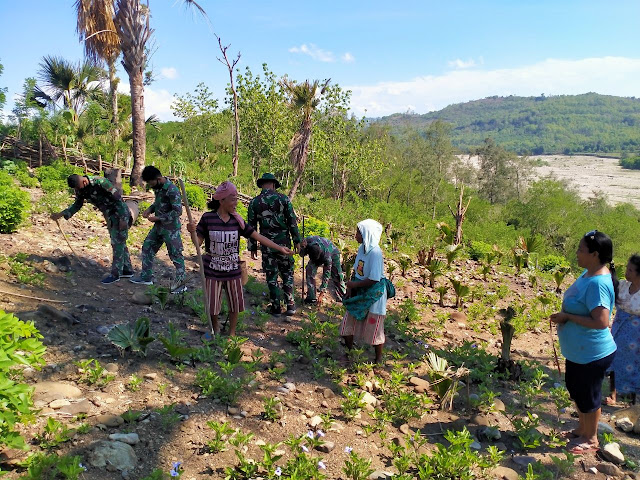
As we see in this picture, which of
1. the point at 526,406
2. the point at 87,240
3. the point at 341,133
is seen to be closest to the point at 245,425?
the point at 526,406

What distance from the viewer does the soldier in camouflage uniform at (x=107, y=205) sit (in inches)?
206

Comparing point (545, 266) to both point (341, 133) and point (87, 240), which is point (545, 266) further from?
point (87, 240)

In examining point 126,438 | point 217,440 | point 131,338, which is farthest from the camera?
point 131,338

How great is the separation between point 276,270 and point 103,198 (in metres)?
2.26

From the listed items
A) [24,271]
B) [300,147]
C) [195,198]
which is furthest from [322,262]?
[300,147]

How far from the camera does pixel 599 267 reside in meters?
3.17

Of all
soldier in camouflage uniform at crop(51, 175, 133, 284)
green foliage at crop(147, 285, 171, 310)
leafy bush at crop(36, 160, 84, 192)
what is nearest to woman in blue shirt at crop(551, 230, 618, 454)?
green foliage at crop(147, 285, 171, 310)

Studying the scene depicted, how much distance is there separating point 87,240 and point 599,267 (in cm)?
729

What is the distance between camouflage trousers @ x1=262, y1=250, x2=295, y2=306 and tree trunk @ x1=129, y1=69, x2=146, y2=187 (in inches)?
295

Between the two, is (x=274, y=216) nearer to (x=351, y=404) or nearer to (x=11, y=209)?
(x=351, y=404)

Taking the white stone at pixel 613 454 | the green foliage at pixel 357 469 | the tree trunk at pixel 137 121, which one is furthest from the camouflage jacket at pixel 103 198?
the tree trunk at pixel 137 121

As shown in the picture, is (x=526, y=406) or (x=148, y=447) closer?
(x=148, y=447)

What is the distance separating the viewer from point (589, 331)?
3213 millimetres

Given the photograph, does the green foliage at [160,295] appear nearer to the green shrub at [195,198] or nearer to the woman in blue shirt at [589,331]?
the woman in blue shirt at [589,331]
